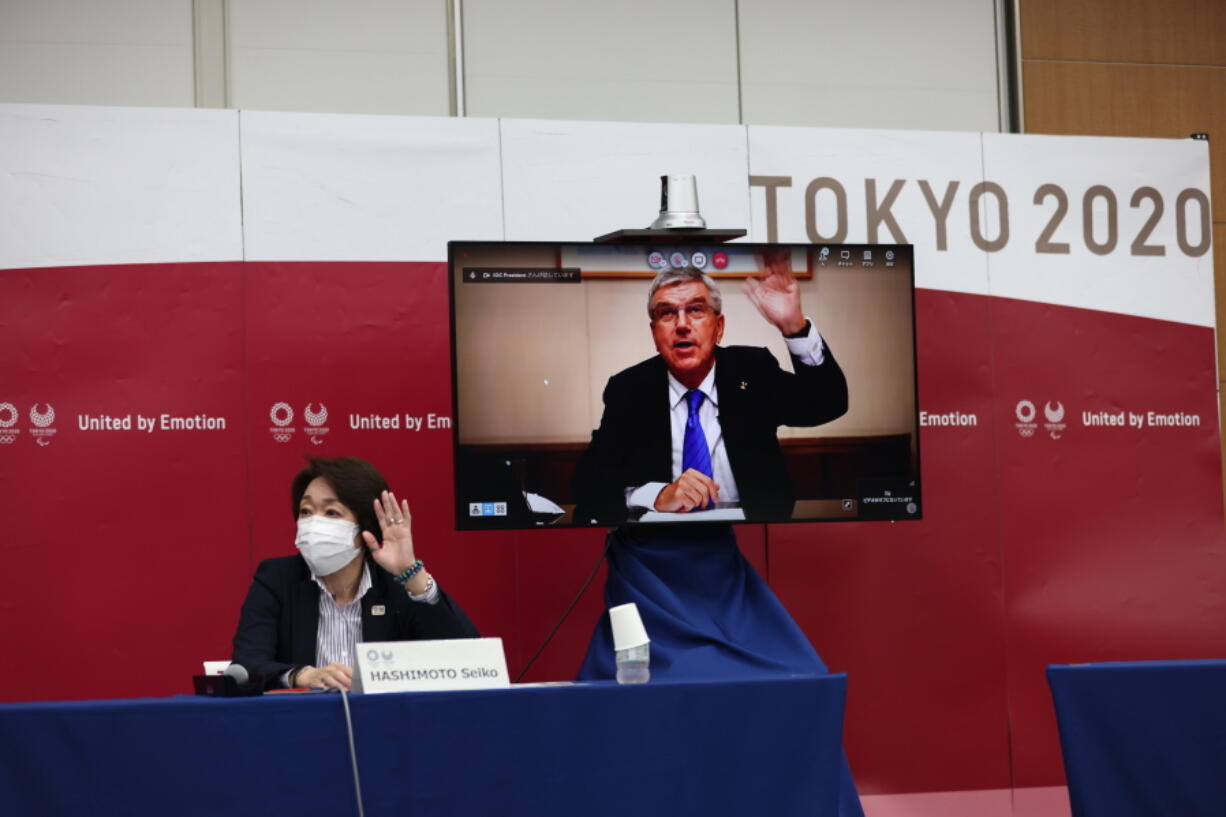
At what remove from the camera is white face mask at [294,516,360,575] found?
11.6 feet

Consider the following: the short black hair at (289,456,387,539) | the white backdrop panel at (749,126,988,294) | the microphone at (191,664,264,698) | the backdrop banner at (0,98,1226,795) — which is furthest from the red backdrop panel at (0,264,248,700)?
the microphone at (191,664,264,698)

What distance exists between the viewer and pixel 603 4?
5.55 metres

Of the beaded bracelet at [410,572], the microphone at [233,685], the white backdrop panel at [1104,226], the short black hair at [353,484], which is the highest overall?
the white backdrop panel at [1104,226]

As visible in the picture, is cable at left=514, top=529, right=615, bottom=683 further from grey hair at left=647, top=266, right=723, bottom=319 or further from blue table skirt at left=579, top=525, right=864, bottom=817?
grey hair at left=647, top=266, right=723, bottom=319

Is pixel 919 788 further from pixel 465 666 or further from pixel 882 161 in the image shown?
pixel 465 666

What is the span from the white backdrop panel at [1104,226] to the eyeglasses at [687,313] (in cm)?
138

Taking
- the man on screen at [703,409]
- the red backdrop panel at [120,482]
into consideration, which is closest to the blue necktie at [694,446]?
the man on screen at [703,409]

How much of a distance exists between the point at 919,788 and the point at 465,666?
109 inches

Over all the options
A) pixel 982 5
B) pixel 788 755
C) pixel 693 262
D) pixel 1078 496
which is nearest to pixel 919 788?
pixel 1078 496

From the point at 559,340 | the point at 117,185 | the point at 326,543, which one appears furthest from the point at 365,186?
the point at 326,543

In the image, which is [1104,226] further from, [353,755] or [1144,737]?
[353,755]

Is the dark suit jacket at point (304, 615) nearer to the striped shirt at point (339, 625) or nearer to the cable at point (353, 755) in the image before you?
the striped shirt at point (339, 625)

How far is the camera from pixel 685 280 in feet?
14.4

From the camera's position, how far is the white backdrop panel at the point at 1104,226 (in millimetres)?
5312
